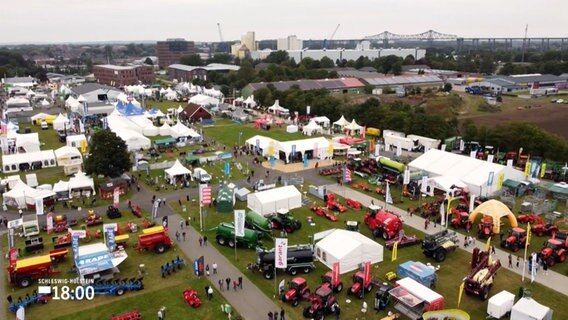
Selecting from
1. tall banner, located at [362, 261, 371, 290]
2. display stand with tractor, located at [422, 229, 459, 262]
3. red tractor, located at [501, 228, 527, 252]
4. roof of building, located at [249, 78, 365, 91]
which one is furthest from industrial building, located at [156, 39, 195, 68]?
tall banner, located at [362, 261, 371, 290]

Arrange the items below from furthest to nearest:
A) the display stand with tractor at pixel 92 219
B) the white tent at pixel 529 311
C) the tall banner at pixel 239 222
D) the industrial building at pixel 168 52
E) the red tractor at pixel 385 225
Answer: the industrial building at pixel 168 52
the display stand with tractor at pixel 92 219
the red tractor at pixel 385 225
the tall banner at pixel 239 222
the white tent at pixel 529 311

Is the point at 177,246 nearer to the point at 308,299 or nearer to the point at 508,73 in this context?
the point at 308,299

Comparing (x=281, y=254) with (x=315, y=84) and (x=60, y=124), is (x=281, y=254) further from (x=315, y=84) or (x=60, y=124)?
(x=315, y=84)

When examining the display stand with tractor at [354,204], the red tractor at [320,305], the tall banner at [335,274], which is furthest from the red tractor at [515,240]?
the red tractor at [320,305]

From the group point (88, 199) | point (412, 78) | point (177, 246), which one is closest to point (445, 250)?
point (177, 246)

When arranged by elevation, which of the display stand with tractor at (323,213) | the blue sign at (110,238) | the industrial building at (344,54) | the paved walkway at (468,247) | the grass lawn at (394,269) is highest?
the industrial building at (344,54)

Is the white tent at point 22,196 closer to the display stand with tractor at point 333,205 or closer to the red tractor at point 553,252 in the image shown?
the display stand with tractor at point 333,205

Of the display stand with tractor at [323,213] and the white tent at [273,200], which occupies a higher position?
the white tent at [273,200]
